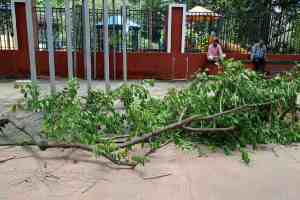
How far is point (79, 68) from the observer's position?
1105 cm

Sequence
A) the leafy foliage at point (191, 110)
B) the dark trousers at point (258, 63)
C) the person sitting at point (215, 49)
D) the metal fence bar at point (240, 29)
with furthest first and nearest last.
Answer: the metal fence bar at point (240, 29) < the person sitting at point (215, 49) < the dark trousers at point (258, 63) < the leafy foliage at point (191, 110)

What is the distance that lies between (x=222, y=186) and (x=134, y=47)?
8.11 meters

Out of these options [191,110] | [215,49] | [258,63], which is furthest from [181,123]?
[258,63]

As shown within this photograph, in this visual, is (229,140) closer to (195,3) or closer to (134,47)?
(134,47)

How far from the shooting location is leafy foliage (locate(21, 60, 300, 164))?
434 centimetres

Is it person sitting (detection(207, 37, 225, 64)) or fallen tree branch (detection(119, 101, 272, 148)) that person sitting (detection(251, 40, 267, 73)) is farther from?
fallen tree branch (detection(119, 101, 272, 148))

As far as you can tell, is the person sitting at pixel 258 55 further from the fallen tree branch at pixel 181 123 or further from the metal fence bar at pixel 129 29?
the fallen tree branch at pixel 181 123

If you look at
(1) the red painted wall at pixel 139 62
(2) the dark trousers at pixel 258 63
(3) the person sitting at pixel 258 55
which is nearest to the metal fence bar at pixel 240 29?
(1) the red painted wall at pixel 139 62

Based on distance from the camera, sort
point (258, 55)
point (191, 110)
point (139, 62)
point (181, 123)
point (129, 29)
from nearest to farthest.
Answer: point (181, 123) → point (191, 110) → point (258, 55) → point (129, 29) → point (139, 62)

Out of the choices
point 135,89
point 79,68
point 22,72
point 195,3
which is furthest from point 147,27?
point 195,3

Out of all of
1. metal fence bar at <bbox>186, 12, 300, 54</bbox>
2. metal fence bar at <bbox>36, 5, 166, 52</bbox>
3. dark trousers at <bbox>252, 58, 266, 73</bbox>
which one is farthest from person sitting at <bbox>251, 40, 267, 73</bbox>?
metal fence bar at <bbox>36, 5, 166, 52</bbox>

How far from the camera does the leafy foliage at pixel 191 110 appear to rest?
434 cm

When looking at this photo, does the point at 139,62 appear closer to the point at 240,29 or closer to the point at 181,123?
the point at 240,29

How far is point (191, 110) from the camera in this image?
466 cm
